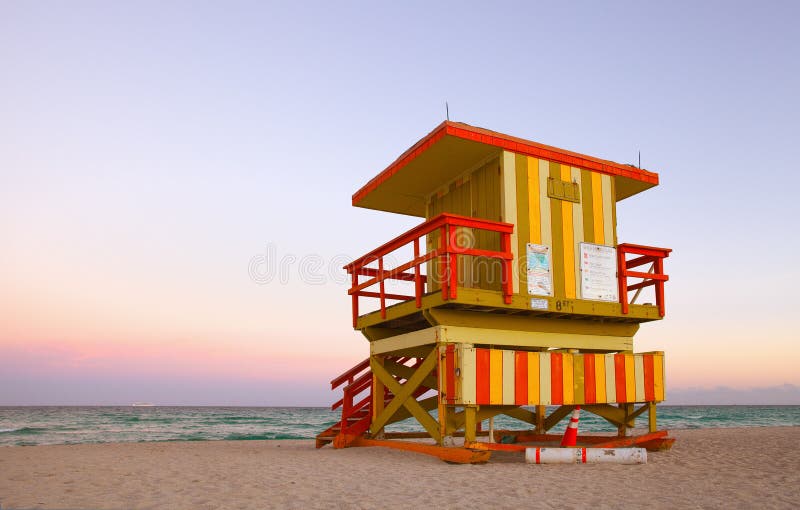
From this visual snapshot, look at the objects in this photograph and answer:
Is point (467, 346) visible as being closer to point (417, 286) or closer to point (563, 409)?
point (417, 286)

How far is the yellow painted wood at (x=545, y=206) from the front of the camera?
11703mm

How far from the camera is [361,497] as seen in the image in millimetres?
7176

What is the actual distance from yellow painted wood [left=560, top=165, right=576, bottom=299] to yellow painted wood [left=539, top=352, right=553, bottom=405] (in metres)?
1.56

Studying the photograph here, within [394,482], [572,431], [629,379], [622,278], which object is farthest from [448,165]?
[394,482]

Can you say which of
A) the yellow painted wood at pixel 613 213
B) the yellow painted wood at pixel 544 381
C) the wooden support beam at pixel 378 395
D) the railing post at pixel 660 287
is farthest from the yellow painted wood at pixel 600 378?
the wooden support beam at pixel 378 395

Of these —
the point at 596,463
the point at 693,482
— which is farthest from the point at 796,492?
the point at 596,463

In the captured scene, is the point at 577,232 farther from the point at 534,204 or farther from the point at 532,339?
the point at 532,339

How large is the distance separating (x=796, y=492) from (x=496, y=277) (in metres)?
5.82

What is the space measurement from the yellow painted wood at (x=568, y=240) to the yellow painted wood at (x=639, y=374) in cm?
161

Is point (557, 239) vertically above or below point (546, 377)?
above

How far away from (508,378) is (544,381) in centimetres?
76

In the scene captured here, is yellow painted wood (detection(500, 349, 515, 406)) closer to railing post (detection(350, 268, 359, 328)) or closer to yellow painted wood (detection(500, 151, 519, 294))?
yellow painted wood (detection(500, 151, 519, 294))

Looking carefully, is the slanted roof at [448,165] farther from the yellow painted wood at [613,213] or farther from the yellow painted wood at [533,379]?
the yellow painted wood at [533,379]

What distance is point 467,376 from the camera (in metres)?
9.78
